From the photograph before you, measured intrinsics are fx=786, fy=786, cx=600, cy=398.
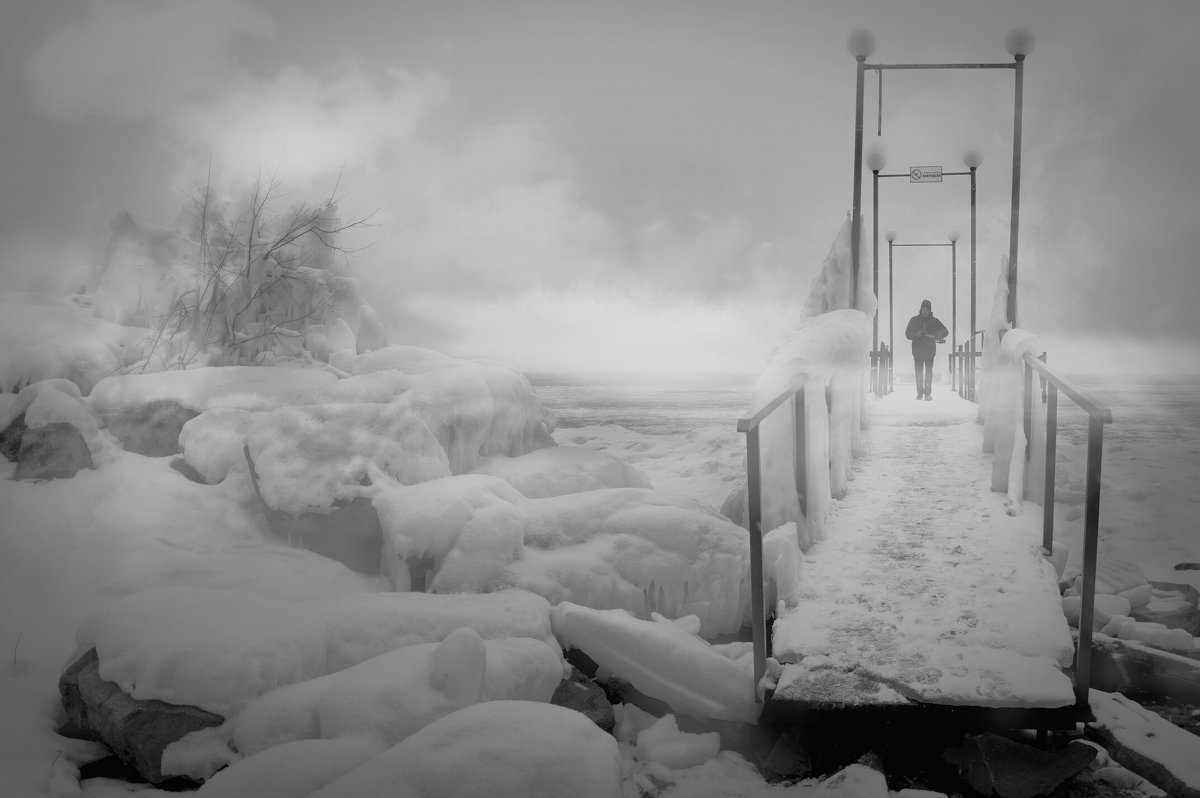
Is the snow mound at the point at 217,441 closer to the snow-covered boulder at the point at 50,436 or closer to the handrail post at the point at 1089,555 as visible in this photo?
the snow-covered boulder at the point at 50,436

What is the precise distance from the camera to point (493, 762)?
8.61 ft

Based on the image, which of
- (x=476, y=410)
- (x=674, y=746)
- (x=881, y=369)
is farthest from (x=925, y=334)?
(x=674, y=746)

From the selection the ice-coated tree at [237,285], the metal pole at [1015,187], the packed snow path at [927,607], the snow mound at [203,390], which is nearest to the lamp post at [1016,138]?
the metal pole at [1015,187]

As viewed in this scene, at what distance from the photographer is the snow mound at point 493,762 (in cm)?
255

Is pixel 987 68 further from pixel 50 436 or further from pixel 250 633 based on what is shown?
pixel 50 436

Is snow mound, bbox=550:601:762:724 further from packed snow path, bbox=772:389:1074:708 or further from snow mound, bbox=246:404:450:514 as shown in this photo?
snow mound, bbox=246:404:450:514

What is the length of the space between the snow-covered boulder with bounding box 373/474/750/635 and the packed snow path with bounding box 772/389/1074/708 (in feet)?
3.09

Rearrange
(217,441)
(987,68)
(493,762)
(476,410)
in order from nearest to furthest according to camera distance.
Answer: (493,762) < (217,441) < (476,410) < (987,68)

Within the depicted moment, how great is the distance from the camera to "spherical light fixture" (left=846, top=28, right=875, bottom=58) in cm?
794

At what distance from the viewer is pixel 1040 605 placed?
142 inches

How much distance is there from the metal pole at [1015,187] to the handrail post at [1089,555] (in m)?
5.97

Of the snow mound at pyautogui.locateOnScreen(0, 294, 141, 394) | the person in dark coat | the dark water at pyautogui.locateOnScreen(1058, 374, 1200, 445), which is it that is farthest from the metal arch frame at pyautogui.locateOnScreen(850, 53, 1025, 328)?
the dark water at pyautogui.locateOnScreen(1058, 374, 1200, 445)

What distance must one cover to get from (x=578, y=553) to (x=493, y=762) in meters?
2.77

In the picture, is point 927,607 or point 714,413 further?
point 714,413
